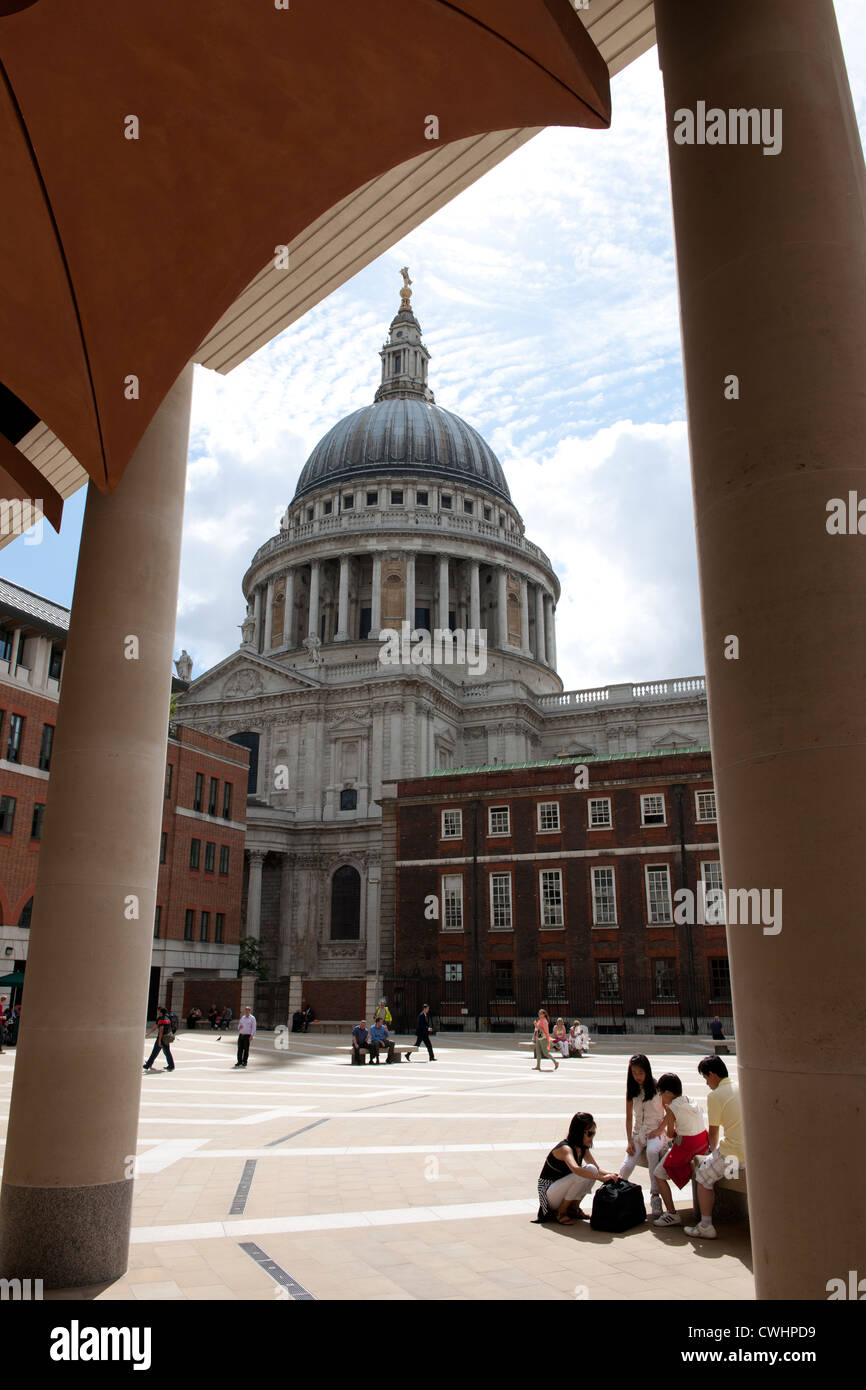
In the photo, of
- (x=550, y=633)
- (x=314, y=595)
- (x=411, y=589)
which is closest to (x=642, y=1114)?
(x=411, y=589)

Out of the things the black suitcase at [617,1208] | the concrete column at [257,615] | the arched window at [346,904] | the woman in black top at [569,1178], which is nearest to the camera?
the black suitcase at [617,1208]

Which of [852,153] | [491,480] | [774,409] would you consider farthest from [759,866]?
[491,480]

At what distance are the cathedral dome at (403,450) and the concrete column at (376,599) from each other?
1282 centimetres

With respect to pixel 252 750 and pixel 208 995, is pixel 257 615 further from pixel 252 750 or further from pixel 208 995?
pixel 208 995

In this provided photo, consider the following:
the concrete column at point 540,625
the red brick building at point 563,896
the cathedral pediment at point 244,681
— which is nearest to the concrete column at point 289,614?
the cathedral pediment at point 244,681

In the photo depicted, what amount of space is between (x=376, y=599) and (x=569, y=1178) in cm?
8312

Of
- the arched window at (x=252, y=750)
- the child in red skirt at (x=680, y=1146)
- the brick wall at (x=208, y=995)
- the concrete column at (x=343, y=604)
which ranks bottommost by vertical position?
the child in red skirt at (x=680, y=1146)

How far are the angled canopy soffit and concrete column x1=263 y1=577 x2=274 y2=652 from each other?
84.2m

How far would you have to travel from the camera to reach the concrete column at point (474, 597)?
306ft

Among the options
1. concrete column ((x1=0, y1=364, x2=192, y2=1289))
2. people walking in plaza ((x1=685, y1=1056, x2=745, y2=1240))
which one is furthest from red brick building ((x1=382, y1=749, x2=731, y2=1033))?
concrete column ((x1=0, y1=364, x2=192, y2=1289))

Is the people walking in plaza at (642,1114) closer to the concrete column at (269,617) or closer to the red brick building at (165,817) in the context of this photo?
the red brick building at (165,817)

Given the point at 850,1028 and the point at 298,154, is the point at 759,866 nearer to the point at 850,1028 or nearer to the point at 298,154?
the point at 850,1028

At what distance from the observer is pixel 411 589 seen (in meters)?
92.1

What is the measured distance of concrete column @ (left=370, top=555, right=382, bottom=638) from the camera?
297ft
